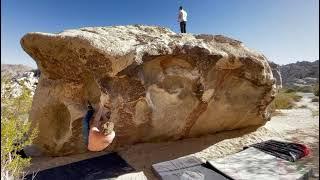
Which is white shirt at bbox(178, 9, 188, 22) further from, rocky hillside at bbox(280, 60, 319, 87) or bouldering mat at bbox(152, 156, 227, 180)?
rocky hillside at bbox(280, 60, 319, 87)

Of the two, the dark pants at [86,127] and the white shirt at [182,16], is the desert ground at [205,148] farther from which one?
the white shirt at [182,16]

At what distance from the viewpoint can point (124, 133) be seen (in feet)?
23.9

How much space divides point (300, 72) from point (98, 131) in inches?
1559

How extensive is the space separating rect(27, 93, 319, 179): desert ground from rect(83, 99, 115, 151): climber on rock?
193cm

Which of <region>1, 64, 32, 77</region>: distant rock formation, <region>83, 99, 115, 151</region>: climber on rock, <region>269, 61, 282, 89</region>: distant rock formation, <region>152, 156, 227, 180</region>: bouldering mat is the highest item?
<region>1, 64, 32, 77</region>: distant rock formation

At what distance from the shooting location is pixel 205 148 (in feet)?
24.6

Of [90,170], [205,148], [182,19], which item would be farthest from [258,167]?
[182,19]

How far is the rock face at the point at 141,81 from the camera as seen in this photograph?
6457 mm

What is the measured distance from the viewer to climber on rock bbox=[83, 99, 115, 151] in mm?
4227

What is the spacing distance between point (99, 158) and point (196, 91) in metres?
2.63

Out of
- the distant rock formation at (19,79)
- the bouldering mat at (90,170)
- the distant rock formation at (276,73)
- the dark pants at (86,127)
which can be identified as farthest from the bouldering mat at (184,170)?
the distant rock formation at (276,73)

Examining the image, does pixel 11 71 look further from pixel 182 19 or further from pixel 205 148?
pixel 205 148

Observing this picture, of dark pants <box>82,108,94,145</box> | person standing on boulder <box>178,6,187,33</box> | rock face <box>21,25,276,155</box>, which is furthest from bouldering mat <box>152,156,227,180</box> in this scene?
person standing on boulder <box>178,6,187,33</box>

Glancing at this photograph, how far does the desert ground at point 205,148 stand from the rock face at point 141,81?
22cm
